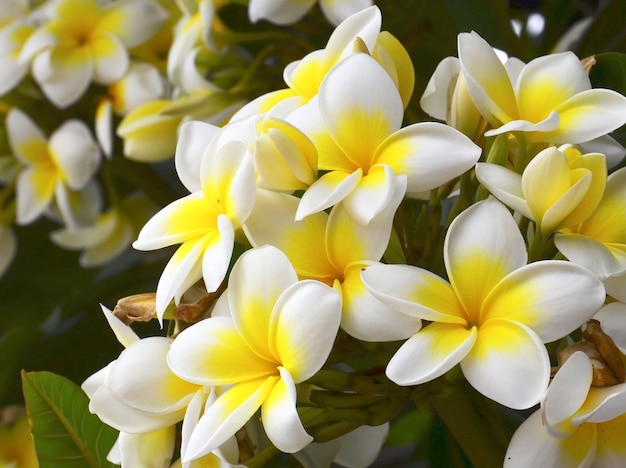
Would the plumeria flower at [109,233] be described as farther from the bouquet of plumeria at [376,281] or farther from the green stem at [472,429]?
the green stem at [472,429]

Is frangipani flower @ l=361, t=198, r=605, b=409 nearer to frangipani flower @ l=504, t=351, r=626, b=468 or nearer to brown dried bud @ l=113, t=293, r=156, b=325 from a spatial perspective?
frangipani flower @ l=504, t=351, r=626, b=468

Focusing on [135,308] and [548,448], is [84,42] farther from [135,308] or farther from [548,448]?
[548,448]

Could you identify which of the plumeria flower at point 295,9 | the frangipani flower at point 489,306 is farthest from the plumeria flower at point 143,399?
the plumeria flower at point 295,9

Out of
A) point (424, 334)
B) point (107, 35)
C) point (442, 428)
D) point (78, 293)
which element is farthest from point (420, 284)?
point (78, 293)

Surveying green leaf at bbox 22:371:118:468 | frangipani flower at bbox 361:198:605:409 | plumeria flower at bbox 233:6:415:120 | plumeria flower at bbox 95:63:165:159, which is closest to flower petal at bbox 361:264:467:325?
frangipani flower at bbox 361:198:605:409

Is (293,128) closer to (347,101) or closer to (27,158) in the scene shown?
(347,101)

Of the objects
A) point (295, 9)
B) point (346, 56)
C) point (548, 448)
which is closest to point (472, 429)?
point (548, 448)
